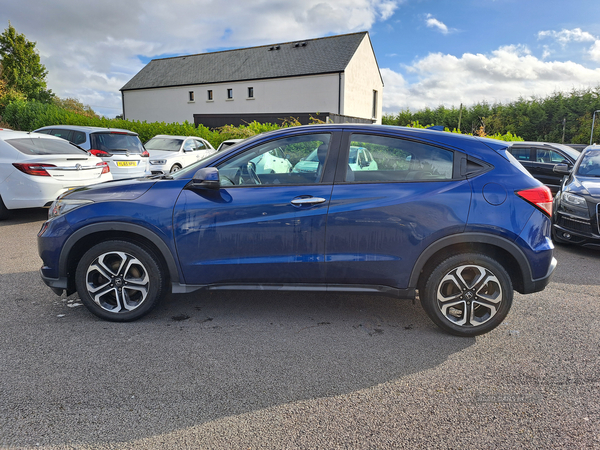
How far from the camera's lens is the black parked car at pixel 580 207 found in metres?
6.40

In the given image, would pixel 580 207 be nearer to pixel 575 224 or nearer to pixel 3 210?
pixel 575 224

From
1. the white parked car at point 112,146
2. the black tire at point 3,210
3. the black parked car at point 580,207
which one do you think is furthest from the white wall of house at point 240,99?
the black tire at point 3,210

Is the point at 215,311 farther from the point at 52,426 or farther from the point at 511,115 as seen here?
the point at 511,115

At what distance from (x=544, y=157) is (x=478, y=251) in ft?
34.5

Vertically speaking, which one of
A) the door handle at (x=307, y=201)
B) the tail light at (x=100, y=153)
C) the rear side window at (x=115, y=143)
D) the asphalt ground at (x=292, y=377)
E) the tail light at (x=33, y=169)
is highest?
the rear side window at (x=115, y=143)

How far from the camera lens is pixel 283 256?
3527 mm

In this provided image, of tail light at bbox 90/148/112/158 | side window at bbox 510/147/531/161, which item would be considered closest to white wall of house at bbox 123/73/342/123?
side window at bbox 510/147/531/161

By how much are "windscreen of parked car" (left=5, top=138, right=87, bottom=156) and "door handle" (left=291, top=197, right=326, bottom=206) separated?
6.39m

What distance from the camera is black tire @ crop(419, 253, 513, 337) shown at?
3.47m

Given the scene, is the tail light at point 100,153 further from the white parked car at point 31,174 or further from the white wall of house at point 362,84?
the white wall of house at point 362,84

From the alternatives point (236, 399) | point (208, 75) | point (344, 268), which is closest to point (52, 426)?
point (236, 399)

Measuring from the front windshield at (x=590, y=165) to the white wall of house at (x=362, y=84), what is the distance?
90.5 ft

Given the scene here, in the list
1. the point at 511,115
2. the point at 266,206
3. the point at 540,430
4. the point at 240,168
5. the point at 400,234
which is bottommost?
the point at 540,430

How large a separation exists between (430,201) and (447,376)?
1297 mm
